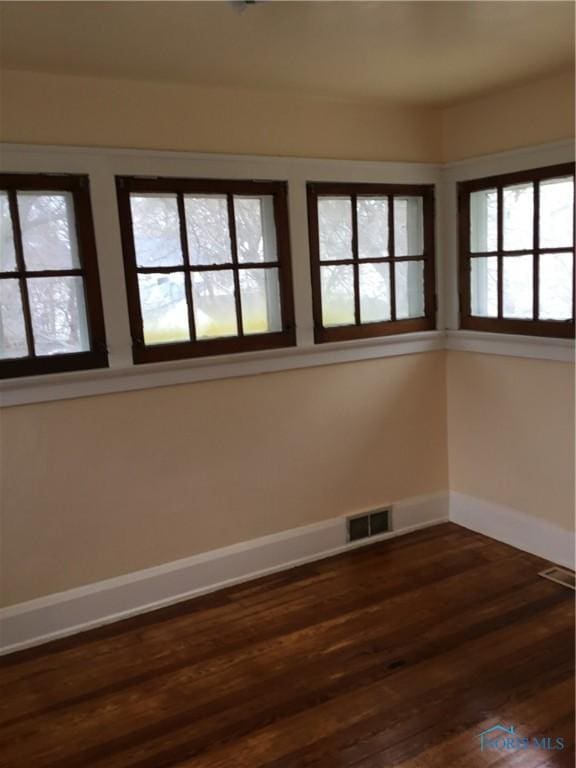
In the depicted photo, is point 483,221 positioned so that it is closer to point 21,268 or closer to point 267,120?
point 267,120

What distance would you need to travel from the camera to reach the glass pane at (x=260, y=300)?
9.65ft

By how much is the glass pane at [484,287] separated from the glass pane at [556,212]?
0.33 metres

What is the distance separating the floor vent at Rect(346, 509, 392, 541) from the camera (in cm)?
335

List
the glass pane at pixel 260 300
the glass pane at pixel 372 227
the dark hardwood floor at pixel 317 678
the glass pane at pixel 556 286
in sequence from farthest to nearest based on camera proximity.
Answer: the glass pane at pixel 372 227 < the glass pane at pixel 260 300 < the glass pane at pixel 556 286 < the dark hardwood floor at pixel 317 678

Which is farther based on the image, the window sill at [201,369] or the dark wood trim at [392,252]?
the dark wood trim at [392,252]

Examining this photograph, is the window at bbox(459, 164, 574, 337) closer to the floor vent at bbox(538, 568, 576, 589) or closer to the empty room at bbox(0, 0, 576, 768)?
the empty room at bbox(0, 0, 576, 768)

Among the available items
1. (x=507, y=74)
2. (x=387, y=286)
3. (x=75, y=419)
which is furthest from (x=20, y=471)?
(x=507, y=74)

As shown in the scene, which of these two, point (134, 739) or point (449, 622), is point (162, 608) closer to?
point (134, 739)

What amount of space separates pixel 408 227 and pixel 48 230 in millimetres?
1801

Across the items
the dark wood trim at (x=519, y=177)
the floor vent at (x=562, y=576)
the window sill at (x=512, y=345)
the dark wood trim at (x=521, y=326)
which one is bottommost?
the floor vent at (x=562, y=576)

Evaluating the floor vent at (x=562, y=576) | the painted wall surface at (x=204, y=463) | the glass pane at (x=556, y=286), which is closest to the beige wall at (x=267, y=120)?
the glass pane at (x=556, y=286)

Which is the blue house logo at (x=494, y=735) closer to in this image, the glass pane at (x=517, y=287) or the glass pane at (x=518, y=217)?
the glass pane at (x=517, y=287)

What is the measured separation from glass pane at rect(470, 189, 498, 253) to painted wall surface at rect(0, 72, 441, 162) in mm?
346

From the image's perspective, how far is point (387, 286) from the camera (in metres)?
3.31
